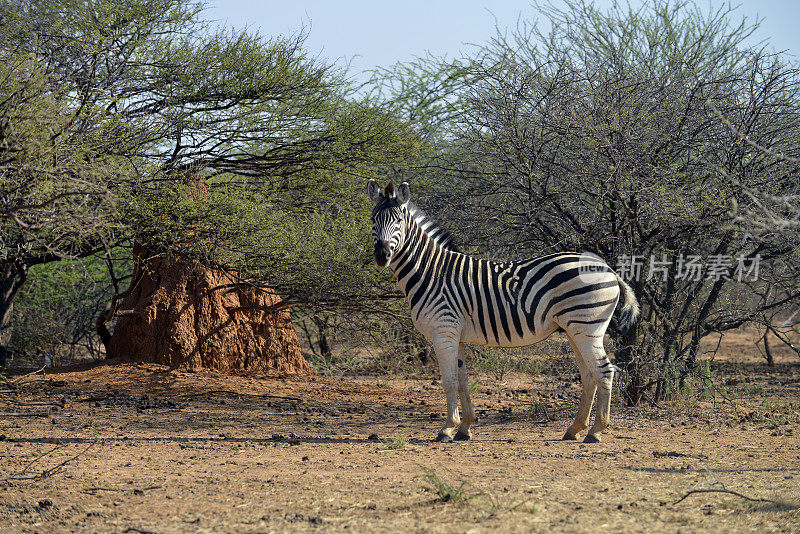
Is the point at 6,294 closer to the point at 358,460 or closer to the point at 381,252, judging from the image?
the point at 381,252

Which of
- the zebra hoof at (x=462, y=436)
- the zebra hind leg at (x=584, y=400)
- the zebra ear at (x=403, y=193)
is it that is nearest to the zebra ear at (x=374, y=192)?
the zebra ear at (x=403, y=193)

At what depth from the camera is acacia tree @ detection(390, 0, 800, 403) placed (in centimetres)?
845

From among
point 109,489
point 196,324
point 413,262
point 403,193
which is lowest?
point 109,489

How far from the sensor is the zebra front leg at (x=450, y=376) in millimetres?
7566

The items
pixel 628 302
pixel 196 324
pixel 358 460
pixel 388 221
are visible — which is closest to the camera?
pixel 358 460

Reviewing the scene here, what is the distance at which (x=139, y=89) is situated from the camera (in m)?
10.7

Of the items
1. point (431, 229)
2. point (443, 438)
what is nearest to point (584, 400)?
point (443, 438)

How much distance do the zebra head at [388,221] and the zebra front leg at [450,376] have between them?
99 cm

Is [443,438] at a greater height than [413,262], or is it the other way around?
[413,262]

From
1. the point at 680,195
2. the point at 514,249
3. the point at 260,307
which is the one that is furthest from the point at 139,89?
the point at 680,195

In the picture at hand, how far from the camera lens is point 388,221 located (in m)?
7.55

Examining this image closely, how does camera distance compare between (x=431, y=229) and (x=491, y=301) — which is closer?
(x=491, y=301)

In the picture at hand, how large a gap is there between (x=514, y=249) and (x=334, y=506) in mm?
5911

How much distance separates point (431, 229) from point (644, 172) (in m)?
2.45
